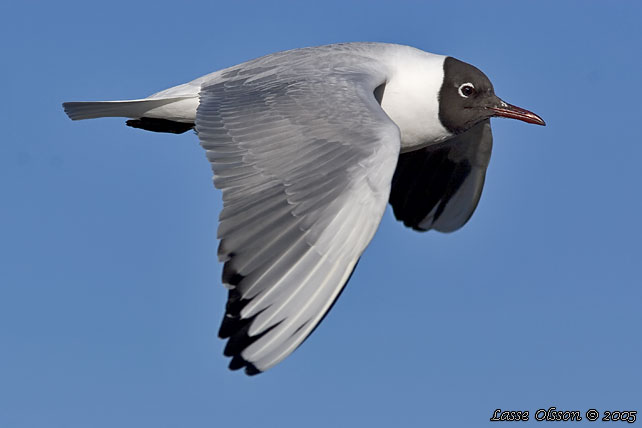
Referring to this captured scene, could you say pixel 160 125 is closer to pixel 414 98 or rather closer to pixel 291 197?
pixel 414 98

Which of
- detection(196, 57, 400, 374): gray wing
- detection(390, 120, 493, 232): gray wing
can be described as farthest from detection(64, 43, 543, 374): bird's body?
detection(390, 120, 493, 232): gray wing

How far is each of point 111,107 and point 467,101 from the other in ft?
8.13

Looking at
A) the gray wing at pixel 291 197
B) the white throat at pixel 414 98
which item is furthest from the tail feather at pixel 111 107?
the white throat at pixel 414 98

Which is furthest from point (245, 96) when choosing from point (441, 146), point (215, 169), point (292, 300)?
point (441, 146)

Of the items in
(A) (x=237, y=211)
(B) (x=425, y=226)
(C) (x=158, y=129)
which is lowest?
(B) (x=425, y=226)

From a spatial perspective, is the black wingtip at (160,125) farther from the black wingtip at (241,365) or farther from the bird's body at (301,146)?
the black wingtip at (241,365)

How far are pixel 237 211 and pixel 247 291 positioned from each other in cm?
47

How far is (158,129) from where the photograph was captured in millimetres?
7797

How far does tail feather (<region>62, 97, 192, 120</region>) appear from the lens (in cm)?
742

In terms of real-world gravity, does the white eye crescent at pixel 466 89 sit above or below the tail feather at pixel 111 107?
below

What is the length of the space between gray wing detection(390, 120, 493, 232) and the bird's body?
49 centimetres

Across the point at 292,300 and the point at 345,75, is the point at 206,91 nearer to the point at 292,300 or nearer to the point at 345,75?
the point at 345,75

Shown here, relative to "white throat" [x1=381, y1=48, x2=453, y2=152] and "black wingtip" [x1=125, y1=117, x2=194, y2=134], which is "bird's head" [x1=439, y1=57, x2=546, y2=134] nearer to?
"white throat" [x1=381, y1=48, x2=453, y2=152]

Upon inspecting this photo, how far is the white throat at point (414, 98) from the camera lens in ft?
24.2
